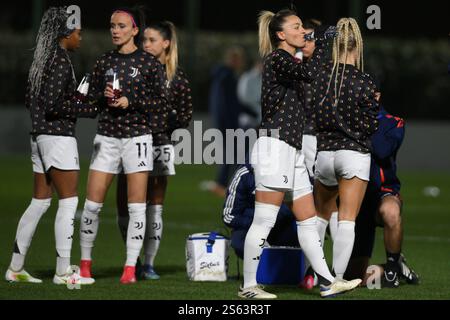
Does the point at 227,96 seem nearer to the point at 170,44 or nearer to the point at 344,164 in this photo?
the point at 170,44

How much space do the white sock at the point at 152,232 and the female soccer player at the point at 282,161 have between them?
1781 mm

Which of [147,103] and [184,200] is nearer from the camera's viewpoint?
[147,103]

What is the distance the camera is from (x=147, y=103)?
9633 millimetres

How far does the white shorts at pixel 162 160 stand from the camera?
1045 cm

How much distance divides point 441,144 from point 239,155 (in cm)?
1045

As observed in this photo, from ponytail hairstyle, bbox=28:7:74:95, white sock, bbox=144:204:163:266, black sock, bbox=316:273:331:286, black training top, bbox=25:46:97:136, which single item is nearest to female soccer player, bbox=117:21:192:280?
white sock, bbox=144:204:163:266

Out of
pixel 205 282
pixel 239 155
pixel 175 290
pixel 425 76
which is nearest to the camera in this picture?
pixel 175 290

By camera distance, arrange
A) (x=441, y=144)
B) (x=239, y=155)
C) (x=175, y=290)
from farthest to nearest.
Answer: (x=441, y=144) < (x=239, y=155) < (x=175, y=290)

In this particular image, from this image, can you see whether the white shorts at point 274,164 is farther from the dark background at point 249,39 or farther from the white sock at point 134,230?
the dark background at point 249,39

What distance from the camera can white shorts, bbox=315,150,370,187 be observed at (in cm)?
910

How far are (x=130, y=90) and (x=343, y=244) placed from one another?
2154mm

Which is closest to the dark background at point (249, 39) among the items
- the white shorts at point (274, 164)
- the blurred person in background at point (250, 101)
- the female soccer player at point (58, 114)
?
the blurred person in background at point (250, 101)
